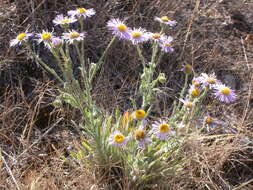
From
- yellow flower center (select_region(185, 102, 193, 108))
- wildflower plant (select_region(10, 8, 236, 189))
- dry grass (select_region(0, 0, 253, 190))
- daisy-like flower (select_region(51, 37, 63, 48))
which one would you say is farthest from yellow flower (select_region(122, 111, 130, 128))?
daisy-like flower (select_region(51, 37, 63, 48))

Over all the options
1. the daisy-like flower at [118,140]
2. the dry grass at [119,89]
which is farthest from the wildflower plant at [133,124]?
the dry grass at [119,89]

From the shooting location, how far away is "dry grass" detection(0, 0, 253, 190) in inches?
83.0

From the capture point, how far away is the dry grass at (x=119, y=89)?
2107mm

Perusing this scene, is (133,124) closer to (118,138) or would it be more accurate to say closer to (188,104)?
(118,138)

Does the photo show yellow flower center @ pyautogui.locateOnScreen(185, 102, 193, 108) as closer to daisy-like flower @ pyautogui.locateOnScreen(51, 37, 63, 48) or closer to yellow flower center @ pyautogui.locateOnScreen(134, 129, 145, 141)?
yellow flower center @ pyautogui.locateOnScreen(134, 129, 145, 141)

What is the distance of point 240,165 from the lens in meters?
2.34

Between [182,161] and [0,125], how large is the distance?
130 cm

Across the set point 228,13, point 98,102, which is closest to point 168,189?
point 98,102

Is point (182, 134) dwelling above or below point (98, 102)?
above

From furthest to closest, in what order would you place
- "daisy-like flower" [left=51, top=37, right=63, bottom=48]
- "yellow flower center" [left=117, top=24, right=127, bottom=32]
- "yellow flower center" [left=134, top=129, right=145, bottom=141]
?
"yellow flower center" [left=117, top=24, right=127, bottom=32] < "daisy-like flower" [left=51, top=37, right=63, bottom=48] < "yellow flower center" [left=134, top=129, right=145, bottom=141]

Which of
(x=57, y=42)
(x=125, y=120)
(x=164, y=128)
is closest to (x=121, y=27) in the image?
(x=57, y=42)

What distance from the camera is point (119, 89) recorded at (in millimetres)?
2656

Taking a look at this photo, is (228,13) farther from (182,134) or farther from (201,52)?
(182,134)

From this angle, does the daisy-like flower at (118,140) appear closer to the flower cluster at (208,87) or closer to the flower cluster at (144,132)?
the flower cluster at (144,132)
